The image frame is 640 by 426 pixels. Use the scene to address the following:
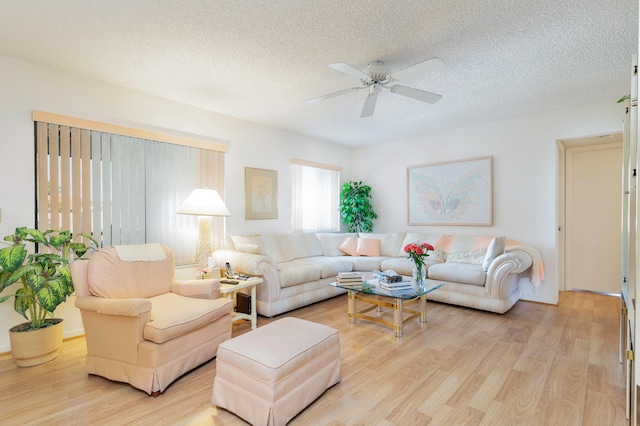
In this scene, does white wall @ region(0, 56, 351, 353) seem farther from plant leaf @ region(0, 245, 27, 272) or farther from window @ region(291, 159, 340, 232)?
window @ region(291, 159, 340, 232)

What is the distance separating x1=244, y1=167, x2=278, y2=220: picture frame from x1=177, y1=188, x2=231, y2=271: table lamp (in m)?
1.00

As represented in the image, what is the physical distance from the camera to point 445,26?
2.17 m

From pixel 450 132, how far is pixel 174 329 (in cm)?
460

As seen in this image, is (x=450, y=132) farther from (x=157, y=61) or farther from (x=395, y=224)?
(x=157, y=61)

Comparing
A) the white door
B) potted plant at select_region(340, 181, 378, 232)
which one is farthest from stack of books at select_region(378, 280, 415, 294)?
the white door

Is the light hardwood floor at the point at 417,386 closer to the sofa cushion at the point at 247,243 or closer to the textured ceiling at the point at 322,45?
the sofa cushion at the point at 247,243

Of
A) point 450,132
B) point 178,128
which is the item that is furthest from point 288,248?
point 450,132

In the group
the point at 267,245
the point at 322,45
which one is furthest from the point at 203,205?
the point at 322,45

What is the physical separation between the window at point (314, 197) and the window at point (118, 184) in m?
1.46

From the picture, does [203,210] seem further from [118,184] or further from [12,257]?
[12,257]

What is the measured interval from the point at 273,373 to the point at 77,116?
3012 mm

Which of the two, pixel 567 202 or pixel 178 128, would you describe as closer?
pixel 178 128

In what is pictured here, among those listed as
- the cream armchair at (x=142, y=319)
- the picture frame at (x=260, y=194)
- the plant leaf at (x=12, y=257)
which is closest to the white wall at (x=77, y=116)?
the picture frame at (x=260, y=194)

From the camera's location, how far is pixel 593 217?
454cm
